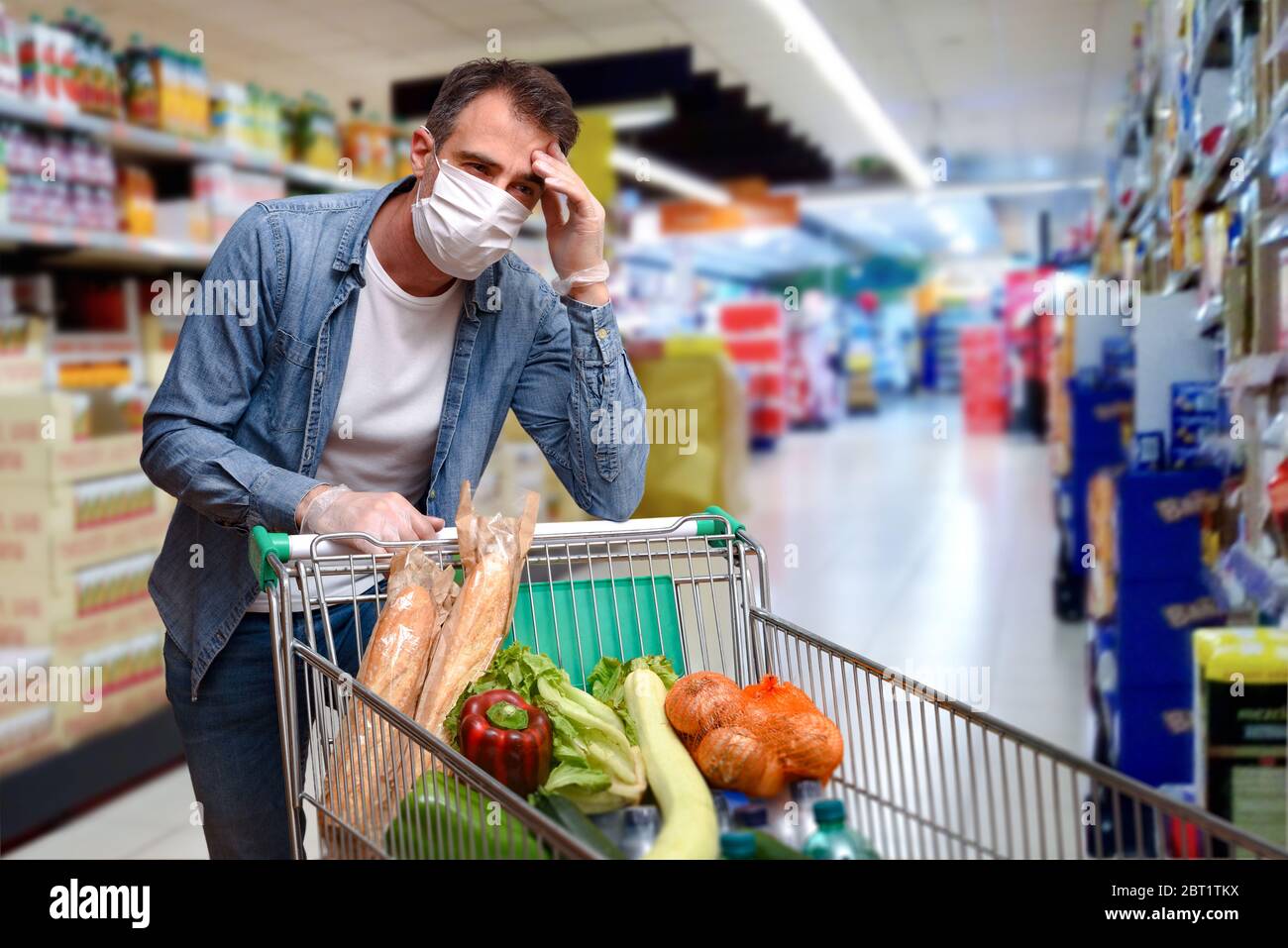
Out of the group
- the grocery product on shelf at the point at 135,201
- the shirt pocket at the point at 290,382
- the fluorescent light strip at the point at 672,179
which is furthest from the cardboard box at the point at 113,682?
the fluorescent light strip at the point at 672,179

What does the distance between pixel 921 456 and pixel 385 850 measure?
1374cm

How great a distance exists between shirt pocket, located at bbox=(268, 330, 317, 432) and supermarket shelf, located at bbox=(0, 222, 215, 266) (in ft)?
8.23

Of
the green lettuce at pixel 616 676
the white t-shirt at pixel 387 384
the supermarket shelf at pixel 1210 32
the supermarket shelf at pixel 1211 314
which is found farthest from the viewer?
Answer: the supermarket shelf at pixel 1211 314

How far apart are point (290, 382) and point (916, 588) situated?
5.26 m

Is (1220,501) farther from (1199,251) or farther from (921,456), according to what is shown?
(921,456)

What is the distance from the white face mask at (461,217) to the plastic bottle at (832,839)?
88 cm

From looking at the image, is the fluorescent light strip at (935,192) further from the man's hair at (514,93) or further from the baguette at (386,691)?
the baguette at (386,691)

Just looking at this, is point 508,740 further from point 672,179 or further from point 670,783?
point 672,179

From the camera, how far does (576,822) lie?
3.63ft

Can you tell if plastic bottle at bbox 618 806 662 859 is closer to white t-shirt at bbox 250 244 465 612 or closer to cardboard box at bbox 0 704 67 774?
white t-shirt at bbox 250 244 465 612

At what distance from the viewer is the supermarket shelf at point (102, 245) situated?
3740mm

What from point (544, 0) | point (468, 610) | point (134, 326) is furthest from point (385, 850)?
point (544, 0)

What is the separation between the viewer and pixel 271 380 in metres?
1.65

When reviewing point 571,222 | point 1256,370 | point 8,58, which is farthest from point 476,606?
point 8,58
